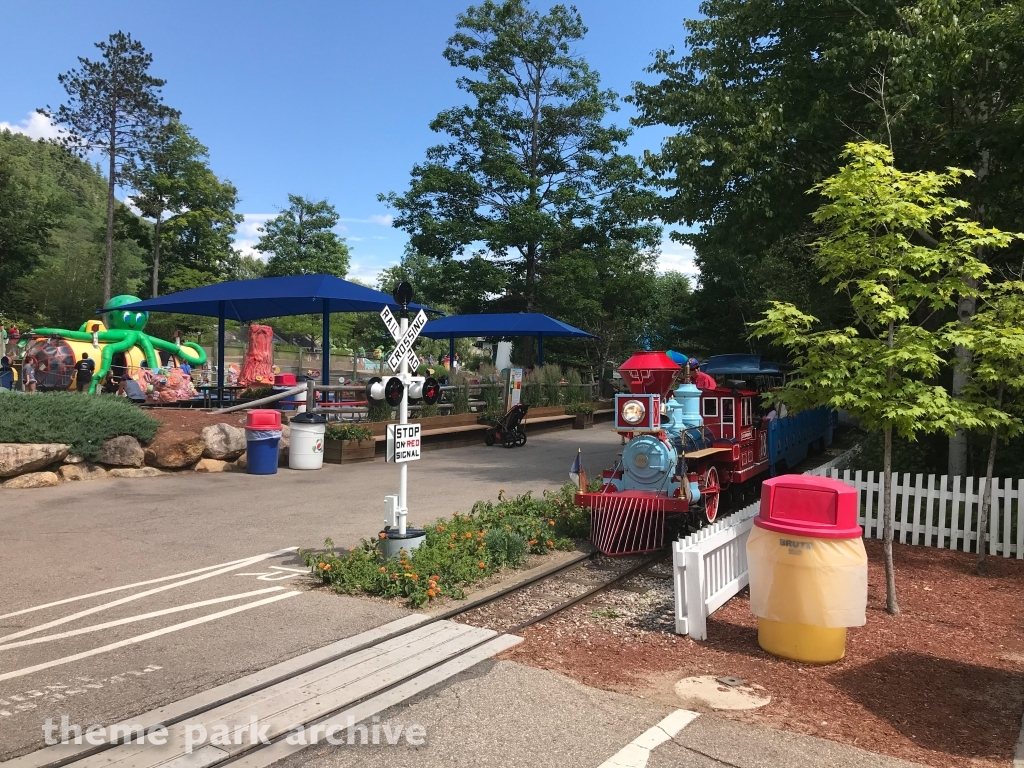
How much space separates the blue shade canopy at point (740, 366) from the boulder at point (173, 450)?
9.43 metres

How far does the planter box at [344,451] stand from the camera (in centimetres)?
1441

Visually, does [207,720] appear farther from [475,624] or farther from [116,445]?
[116,445]

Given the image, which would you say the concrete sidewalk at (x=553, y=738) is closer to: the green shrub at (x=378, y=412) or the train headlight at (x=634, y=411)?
the train headlight at (x=634, y=411)

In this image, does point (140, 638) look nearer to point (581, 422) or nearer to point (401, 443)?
point (401, 443)

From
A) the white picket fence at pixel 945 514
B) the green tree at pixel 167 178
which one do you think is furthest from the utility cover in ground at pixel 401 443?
the green tree at pixel 167 178

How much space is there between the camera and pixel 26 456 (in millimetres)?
10688

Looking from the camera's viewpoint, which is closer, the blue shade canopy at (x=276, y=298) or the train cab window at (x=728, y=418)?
the train cab window at (x=728, y=418)

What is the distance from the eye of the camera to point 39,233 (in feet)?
139

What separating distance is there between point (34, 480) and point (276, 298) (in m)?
7.25

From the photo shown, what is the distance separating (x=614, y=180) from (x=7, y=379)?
22303mm

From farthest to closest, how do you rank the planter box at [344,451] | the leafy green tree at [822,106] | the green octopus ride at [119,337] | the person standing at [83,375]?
the green octopus ride at [119,337] → the person standing at [83,375] → the planter box at [344,451] → the leafy green tree at [822,106]

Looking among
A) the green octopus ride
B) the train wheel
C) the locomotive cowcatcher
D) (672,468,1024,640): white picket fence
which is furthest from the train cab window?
the green octopus ride

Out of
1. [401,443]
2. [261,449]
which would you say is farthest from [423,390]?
[261,449]

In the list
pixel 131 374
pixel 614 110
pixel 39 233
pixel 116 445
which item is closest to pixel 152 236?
pixel 39 233
